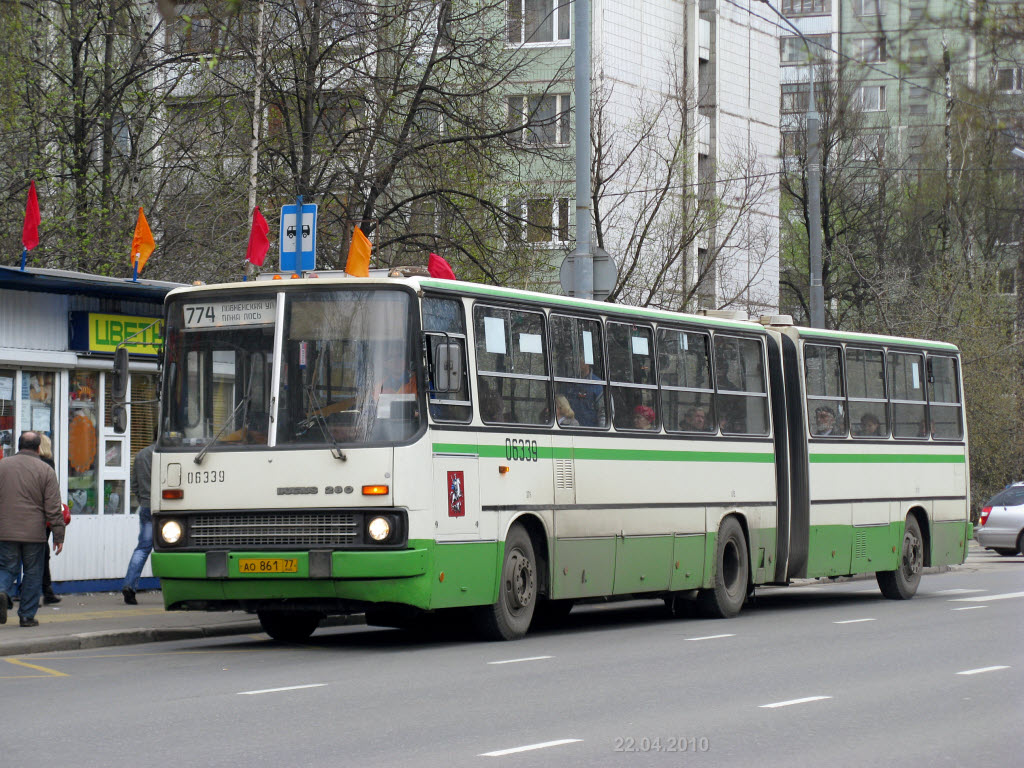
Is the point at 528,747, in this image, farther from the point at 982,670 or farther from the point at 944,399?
the point at 944,399

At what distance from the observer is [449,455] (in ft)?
45.9


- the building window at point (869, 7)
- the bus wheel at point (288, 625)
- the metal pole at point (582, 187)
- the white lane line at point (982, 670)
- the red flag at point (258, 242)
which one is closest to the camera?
the building window at point (869, 7)

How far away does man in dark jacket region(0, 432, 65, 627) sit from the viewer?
15.7 metres

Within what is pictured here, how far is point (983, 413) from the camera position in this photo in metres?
39.8

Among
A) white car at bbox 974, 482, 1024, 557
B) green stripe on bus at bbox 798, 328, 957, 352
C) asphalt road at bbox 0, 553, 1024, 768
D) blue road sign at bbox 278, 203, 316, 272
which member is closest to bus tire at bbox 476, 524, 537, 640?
asphalt road at bbox 0, 553, 1024, 768

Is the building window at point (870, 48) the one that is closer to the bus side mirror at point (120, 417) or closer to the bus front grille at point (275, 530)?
the bus front grille at point (275, 530)

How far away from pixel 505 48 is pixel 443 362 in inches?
524

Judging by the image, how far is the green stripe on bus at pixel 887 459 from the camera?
65.2ft

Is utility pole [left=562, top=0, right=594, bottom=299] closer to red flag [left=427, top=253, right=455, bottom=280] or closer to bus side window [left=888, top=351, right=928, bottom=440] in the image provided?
bus side window [left=888, top=351, right=928, bottom=440]

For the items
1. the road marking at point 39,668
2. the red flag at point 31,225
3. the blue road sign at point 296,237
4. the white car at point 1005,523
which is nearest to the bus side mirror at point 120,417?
the road marking at point 39,668

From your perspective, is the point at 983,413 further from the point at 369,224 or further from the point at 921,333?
the point at 369,224

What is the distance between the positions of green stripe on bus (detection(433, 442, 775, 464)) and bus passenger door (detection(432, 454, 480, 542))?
0.27 feet

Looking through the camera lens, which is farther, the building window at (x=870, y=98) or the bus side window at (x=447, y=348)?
the bus side window at (x=447, y=348)

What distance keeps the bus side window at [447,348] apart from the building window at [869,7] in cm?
858
